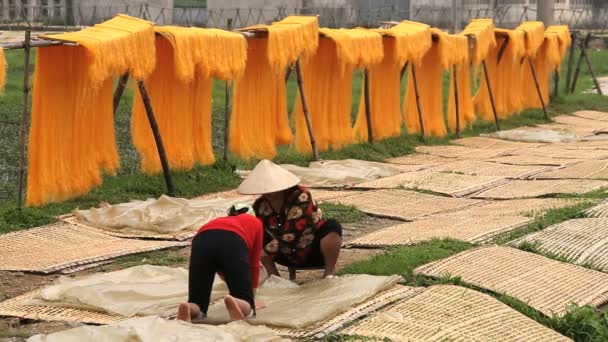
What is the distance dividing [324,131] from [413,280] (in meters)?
7.43

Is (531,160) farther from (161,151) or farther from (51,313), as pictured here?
(51,313)

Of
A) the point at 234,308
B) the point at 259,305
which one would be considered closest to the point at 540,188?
the point at 259,305

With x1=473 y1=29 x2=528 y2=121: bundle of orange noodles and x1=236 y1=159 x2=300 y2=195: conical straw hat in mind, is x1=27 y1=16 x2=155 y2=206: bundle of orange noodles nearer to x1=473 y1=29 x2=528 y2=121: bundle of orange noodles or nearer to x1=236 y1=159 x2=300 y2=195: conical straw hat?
x1=236 y1=159 x2=300 y2=195: conical straw hat

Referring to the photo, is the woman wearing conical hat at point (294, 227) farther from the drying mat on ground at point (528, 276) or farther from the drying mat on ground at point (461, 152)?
the drying mat on ground at point (461, 152)

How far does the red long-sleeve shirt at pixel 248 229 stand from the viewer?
19.8ft

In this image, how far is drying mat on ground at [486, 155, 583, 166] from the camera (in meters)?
13.9

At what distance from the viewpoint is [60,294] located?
21.3ft

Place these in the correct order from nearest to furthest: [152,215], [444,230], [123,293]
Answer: [123,293]
[444,230]
[152,215]

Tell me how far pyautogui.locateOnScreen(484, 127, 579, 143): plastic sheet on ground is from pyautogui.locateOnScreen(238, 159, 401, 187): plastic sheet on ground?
4.67m

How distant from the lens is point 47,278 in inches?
289

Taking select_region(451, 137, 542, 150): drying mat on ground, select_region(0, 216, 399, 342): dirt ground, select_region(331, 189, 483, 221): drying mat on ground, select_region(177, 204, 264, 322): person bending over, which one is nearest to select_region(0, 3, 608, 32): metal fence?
select_region(451, 137, 542, 150): drying mat on ground

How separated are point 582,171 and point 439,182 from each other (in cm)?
205

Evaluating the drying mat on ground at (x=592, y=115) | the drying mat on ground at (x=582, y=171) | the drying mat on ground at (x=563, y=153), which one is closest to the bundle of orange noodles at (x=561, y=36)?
the drying mat on ground at (x=592, y=115)

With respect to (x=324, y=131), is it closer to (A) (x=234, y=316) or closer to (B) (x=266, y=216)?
(B) (x=266, y=216)
